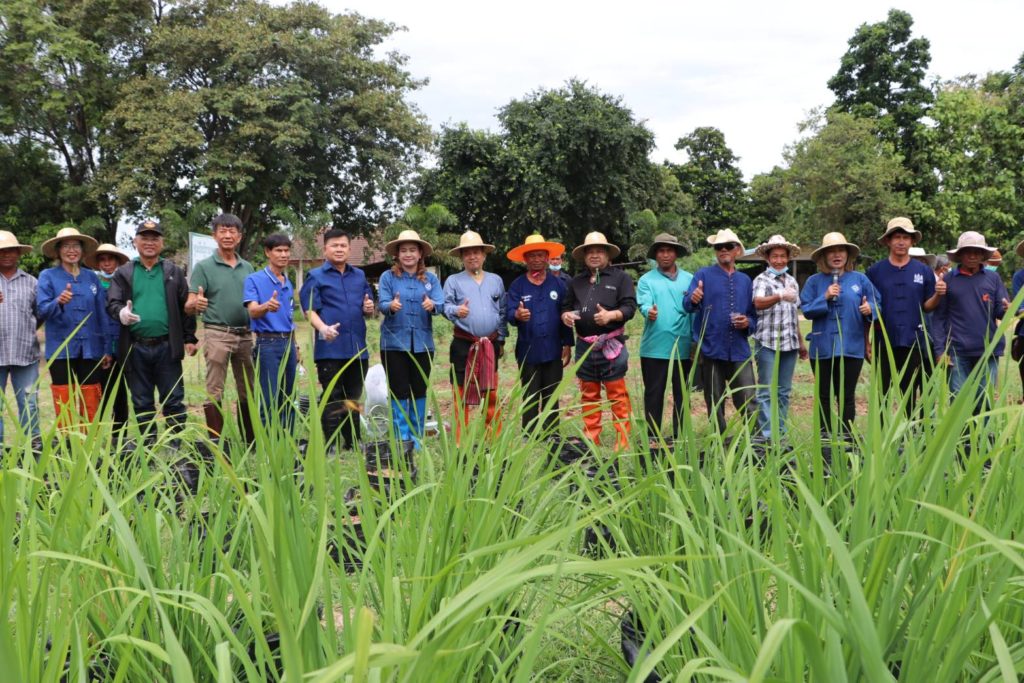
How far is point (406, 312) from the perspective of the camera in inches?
204

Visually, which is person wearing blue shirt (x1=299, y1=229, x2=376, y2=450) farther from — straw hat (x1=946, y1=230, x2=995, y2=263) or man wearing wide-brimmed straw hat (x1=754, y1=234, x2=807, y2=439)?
straw hat (x1=946, y1=230, x2=995, y2=263)

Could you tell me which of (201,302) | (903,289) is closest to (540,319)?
(201,302)

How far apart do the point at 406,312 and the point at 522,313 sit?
2.60ft

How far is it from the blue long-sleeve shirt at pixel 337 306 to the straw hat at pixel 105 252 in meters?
1.55

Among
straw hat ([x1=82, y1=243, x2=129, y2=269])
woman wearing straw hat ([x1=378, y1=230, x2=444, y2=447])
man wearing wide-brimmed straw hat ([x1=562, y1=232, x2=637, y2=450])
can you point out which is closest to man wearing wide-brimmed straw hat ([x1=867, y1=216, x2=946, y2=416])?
man wearing wide-brimmed straw hat ([x1=562, y1=232, x2=637, y2=450])

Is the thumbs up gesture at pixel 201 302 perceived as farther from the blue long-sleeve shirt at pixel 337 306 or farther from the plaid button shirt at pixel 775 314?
the plaid button shirt at pixel 775 314

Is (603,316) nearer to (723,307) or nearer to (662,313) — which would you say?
(662,313)

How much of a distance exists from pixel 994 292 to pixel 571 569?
18.7ft

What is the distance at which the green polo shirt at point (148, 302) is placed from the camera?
517 cm

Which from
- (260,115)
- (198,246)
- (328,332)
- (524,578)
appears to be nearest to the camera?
(524,578)

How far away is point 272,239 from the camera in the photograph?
16.6ft

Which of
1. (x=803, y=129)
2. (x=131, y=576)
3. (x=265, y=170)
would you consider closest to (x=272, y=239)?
(x=131, y=576)

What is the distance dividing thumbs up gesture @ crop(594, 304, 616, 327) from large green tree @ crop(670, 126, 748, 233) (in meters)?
43.4

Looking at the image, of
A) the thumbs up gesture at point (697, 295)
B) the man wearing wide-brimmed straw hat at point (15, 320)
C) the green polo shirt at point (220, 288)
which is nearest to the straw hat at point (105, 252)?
the man wearing wide-brimmed straw hat at point (15, 320)
